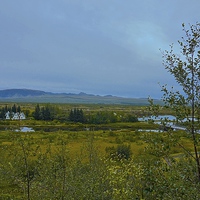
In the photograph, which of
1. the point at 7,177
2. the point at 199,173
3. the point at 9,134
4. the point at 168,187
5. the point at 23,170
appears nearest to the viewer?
the point at 168,187

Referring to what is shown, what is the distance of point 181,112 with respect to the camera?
602cm

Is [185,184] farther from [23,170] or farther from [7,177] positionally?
[7,177]

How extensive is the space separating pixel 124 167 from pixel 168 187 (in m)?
1.61

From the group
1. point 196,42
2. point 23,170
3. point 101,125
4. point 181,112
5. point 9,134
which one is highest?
point 196,42

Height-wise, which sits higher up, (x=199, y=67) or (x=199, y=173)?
(x=199, y=67)

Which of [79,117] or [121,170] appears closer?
[121,170]

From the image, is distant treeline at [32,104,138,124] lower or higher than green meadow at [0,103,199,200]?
lower

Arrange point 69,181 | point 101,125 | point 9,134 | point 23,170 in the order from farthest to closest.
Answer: point 101,125 < point 69,181 < point 23,170 < point 9,134

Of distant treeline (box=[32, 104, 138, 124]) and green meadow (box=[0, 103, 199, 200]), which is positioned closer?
green meadow (box=[0, 103, 199, 200])

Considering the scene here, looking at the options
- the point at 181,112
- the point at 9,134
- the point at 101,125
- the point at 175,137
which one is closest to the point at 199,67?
the point at 181,112

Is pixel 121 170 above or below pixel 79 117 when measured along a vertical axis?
above

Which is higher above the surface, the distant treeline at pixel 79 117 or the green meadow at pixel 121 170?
the green meadow at pixel 121 170

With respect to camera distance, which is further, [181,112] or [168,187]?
[181,112]

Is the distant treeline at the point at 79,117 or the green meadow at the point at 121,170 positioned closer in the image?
the green meadow at the point at 121,170
